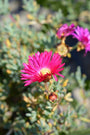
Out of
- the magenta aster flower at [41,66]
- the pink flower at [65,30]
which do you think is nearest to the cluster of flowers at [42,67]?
the magenta aster flower at [41,66]

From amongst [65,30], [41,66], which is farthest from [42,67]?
[65,30]

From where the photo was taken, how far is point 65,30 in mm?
971

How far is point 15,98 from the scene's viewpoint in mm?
1395

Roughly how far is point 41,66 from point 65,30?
0.76 feet

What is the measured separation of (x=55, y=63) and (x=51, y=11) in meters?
1.23

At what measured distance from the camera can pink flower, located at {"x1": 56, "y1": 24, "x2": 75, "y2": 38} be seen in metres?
0.95

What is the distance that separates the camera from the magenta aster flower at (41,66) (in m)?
0.81

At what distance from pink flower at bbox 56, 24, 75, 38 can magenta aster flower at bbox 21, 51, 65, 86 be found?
181 millimetres

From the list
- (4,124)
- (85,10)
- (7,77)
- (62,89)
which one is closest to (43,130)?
(62,89)

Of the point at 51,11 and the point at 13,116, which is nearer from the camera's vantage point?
the point at 13,116

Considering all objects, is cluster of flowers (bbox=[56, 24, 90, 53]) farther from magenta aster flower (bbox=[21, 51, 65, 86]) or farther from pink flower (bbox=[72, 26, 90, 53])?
magenta aster flower (bbox=[21, 51, 65, 86])

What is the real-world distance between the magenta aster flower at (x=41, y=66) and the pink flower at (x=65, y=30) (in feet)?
0.60

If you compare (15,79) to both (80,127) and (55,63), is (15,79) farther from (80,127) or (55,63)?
(80,127)

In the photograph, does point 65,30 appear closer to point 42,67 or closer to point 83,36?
point 83,36
